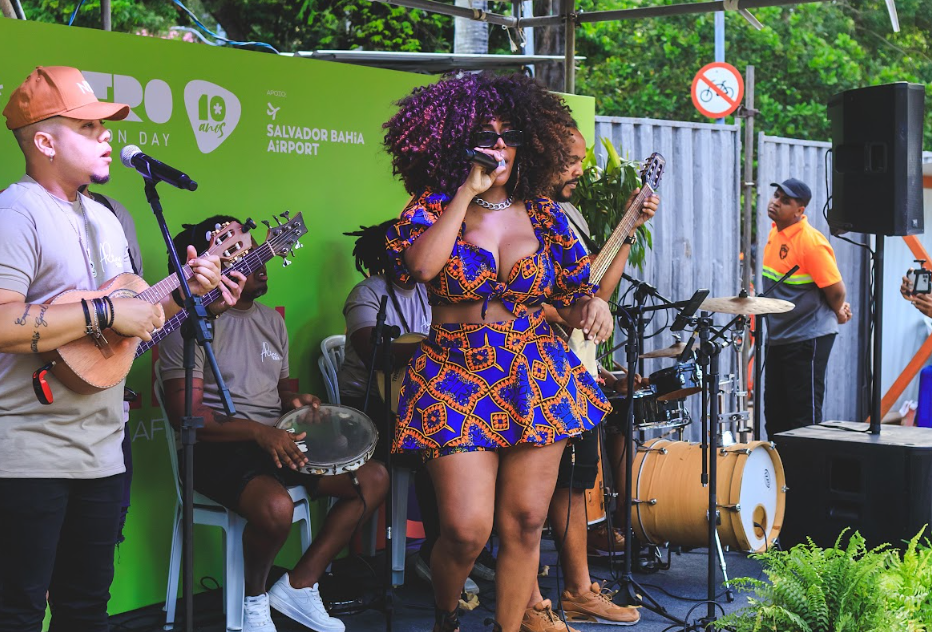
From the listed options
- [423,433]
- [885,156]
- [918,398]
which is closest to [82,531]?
[423,433]

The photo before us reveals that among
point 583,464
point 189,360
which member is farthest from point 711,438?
point 189,360

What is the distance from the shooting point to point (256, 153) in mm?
4816

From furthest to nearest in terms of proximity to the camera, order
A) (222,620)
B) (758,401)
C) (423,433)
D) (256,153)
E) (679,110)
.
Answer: (679,110) < (758,401) < (256,153) < (222,620) < (423,433)

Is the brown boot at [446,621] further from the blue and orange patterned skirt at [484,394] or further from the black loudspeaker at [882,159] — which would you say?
the black loudspeaker at [882,159]

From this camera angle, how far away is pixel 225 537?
4.21 meters

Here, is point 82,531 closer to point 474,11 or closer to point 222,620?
point 222,620

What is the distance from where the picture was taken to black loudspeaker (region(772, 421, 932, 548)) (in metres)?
4.72

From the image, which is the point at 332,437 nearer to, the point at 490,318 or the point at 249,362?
the point at 249,362

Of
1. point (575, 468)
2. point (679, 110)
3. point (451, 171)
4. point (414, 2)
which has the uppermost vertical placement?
point (679, 110)

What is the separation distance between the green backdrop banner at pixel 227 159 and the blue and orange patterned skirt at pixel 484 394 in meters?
1.58

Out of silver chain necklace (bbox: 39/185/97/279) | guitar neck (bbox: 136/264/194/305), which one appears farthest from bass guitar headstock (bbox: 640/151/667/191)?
silver chain necklace (bbox: 39/185/97/279)

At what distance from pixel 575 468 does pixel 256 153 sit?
2044 millimetres

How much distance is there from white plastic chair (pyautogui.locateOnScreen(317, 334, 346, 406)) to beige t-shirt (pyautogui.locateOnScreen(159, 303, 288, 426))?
48cm

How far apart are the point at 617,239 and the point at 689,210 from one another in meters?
3.45
